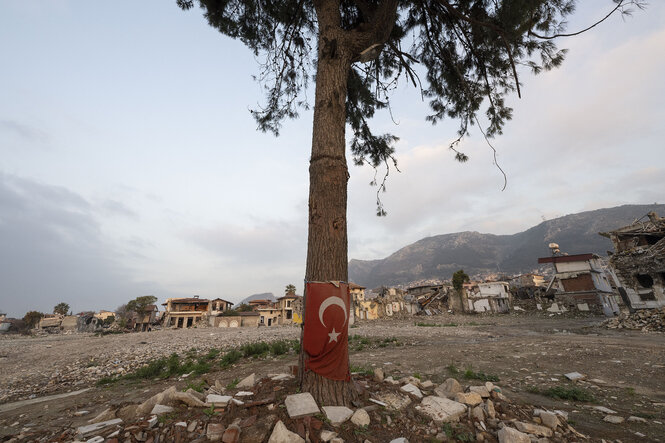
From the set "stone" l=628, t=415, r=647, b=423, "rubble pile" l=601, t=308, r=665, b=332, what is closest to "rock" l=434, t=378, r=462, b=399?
"stone" l=628, t=415, r=647, b=423

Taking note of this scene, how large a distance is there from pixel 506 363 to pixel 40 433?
23.6ft

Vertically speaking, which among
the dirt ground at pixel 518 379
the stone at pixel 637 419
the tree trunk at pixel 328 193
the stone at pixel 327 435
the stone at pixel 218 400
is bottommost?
the dirt ground at pixel 518 379

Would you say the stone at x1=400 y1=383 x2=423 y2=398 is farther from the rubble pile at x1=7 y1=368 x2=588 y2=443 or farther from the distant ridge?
the distant ridge

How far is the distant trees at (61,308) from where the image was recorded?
47.4 metres

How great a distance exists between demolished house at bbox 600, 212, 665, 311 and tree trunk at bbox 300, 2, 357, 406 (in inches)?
772

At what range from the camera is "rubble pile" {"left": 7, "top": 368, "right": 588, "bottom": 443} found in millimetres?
2127

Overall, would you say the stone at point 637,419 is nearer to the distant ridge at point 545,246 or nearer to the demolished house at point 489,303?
the demolished house at point 489,303

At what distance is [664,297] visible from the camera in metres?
13.5

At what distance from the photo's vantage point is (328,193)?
329cm

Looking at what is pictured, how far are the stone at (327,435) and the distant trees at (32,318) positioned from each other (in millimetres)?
64166

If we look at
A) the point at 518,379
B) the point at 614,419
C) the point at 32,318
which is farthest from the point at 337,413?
the point at 32,318

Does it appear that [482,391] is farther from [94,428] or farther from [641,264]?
[641,264]

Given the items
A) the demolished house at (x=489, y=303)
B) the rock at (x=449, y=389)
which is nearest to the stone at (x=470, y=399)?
the rock at (x=449, y=389)

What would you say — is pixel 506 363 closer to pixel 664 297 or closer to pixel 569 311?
pixel 664 297
